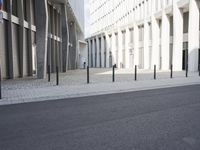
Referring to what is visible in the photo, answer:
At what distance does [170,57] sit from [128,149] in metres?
33.4

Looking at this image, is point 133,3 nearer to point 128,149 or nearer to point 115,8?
point 115,8

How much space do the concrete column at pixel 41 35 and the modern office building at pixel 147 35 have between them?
12.3 meters

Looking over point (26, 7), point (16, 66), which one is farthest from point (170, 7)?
point (16, 66)

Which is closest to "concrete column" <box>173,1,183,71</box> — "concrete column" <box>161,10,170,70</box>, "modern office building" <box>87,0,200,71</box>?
"modern office building" <box>87,0,200,71</box>

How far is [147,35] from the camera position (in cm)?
4350

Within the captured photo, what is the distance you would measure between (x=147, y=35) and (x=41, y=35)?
29.3 m

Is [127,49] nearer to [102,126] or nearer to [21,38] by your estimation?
[21,38]

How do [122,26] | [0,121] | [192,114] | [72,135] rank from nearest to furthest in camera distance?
[72,135] → [0,121] → [192,114] → [122,26]

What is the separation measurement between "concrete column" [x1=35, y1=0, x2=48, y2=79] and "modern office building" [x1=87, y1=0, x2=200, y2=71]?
12262 mm

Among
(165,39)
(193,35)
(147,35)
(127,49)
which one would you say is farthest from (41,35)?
(127,49)

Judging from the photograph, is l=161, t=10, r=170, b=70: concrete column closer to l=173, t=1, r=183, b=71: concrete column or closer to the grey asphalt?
l=173, t=1, r=183, b=71: concrete column

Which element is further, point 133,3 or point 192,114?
point 133,3

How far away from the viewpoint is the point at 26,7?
21422 mm

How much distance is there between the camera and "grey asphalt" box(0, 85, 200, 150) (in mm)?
4328
